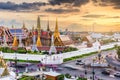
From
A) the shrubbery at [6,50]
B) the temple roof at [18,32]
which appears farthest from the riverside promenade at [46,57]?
the temple roof at [18,32]

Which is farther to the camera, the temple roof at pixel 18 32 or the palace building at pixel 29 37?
the temple roof at pixel 18 32

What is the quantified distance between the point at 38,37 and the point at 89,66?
188 inches

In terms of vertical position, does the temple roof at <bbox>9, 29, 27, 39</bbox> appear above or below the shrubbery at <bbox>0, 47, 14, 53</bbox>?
above

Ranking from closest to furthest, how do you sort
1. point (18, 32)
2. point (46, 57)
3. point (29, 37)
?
point (46, 57)
point (29, 37)
point (18, 32)

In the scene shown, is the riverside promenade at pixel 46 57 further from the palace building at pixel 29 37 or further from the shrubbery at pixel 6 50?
the palace building at pixel 29 37

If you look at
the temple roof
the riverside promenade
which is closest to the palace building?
the temple roof

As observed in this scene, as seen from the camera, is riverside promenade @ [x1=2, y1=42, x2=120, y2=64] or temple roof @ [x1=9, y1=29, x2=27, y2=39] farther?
temple roof @ [x1=9, y1=29, x2=27, y2=39]

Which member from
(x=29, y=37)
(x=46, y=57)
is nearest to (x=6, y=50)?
(x=29, y=37)

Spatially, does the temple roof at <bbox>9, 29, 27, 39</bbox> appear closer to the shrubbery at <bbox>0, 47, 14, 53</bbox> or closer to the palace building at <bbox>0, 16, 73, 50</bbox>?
the palace building at <bbox>0, 16, 73, 50</bbox>

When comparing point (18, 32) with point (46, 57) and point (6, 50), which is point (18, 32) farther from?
point (46, 57)

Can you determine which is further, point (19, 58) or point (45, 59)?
point (19, 58)

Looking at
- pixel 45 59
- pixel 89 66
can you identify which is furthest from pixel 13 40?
pixel 89 66

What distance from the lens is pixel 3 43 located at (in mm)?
16094

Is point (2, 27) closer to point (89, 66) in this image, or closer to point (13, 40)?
point (13, 40)
